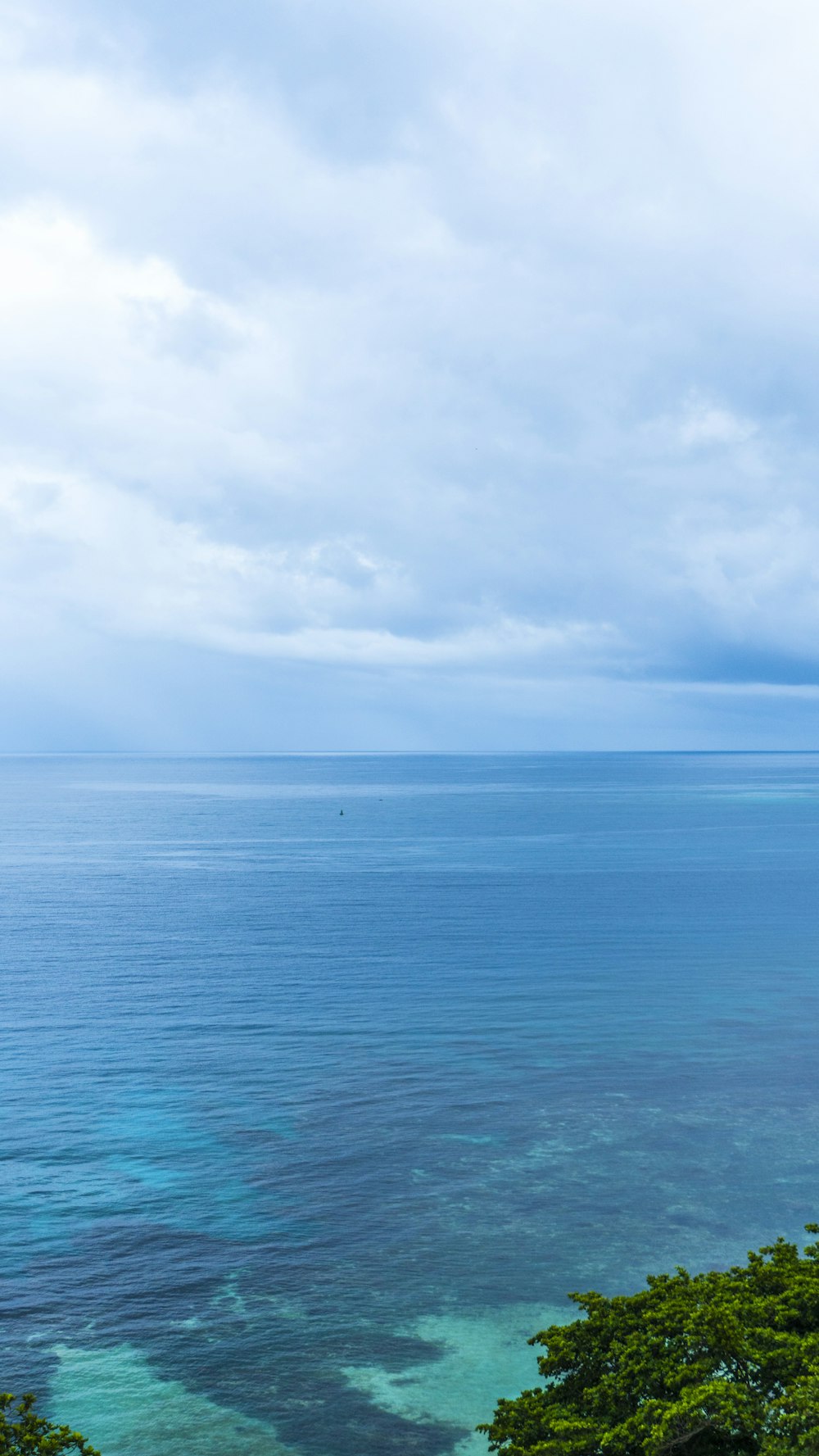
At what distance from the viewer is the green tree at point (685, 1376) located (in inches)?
1040

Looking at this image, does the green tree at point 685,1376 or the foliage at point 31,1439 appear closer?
the foliage at point 31,1439

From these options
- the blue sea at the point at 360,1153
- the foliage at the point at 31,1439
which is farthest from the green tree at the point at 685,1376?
the foliage at the point at 31,1439

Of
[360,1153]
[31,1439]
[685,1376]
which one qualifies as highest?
[685,1376]

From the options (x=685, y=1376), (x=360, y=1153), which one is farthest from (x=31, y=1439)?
(x=360, y=1153)

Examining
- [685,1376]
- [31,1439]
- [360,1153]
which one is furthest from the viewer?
[360,1153]

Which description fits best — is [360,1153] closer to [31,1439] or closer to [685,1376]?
[31,1439]

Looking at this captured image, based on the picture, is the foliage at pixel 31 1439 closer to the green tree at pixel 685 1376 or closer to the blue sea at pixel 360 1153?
the green tree at pixel 685 1376

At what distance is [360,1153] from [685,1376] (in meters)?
33.7

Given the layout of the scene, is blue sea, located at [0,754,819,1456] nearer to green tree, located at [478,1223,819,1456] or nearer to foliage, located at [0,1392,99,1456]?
green tree, located at [478,1223,819,1456]

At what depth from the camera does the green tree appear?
86.7 ft

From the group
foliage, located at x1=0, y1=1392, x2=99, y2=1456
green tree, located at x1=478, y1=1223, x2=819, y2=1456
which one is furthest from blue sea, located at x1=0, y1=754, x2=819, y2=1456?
foliage, located at x1=0, y1=1392, x2=99, y2=1456

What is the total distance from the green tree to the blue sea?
30.2ft

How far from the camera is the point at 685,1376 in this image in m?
27.5

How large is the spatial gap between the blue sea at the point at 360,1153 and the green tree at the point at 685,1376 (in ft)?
30.2
